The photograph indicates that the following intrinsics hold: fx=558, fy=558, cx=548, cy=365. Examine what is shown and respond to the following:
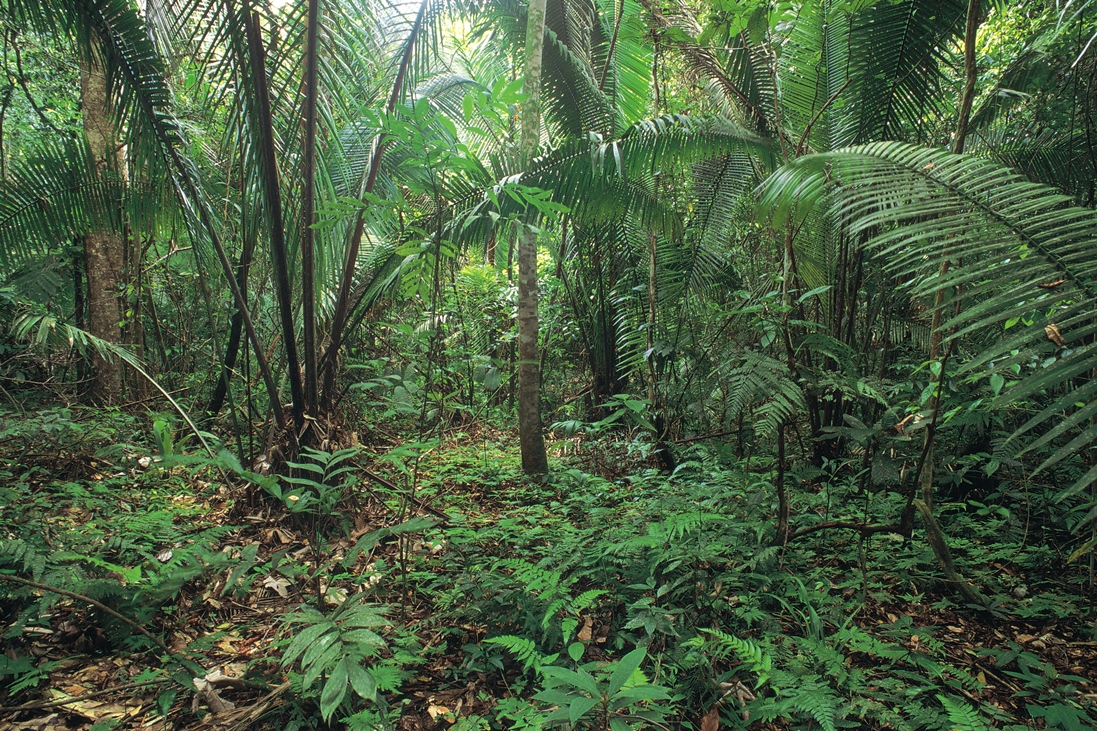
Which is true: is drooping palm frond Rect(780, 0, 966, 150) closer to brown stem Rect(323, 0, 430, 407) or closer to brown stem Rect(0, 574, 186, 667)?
brown stem Rect(323, 0, 430, 407)

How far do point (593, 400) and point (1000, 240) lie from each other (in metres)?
4.07

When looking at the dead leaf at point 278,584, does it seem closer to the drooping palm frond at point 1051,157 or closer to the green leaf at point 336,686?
the green leaf at point 336,686

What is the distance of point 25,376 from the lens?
5.18 m

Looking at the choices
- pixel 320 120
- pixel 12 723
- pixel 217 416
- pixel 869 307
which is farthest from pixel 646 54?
pixel 12 723

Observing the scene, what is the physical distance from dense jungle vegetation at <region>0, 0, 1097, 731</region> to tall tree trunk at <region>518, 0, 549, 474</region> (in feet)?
0.11

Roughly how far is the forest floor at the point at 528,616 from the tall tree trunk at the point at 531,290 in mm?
859

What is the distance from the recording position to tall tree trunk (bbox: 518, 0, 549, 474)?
366 cm

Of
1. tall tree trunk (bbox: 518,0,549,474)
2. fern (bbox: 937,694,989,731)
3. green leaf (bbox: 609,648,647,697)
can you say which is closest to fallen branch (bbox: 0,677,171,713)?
green leaf (bbox: 609,648,647,697)

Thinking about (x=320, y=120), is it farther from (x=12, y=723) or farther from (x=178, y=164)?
(x=12, y=723)

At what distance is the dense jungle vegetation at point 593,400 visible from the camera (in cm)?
164

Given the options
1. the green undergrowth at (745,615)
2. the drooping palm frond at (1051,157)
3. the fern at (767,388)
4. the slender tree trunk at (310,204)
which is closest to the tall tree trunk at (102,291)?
the slender tree trunk at (310,204)

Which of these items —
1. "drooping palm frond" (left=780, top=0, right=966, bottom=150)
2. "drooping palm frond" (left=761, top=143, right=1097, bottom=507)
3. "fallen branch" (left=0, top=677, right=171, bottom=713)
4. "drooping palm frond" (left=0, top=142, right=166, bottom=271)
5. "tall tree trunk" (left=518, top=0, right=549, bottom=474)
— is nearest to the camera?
"drooping palm frond" (left=761, top=143, right=1097, bottom=507)

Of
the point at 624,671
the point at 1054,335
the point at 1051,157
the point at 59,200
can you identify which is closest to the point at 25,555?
the point at 624,671

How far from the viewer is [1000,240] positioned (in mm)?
1381
